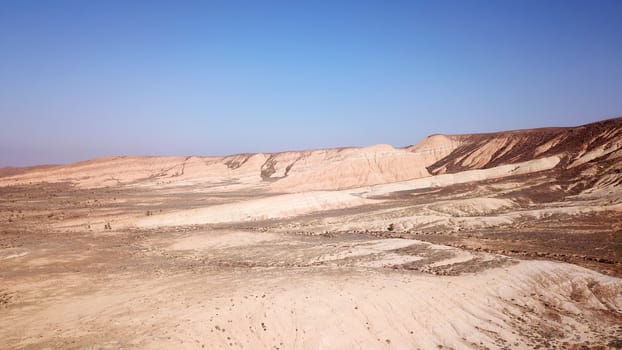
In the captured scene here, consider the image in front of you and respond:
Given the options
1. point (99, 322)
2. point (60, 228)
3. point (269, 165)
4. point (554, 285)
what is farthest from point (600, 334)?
point (269, 165)

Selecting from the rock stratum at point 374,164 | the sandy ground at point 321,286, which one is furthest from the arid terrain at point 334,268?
the rock stratum at point 374,164

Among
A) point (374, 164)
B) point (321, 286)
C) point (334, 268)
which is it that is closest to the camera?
point (321, 286)

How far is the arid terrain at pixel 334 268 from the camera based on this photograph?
11648mm

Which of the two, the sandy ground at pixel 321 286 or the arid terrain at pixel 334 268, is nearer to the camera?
the sandy ground at pixel 321 286

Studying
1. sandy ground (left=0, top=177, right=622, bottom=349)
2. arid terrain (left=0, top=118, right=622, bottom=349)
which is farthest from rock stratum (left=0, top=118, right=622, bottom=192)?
sandy ground (left=0, top=177, right=622, bottom=349)

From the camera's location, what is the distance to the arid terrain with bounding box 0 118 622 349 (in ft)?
38.2

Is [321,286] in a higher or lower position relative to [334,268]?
higher

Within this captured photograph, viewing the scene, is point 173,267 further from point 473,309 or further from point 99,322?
point 473,309

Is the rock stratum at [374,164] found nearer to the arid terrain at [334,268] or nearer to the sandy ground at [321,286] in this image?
the arid terrain at [334,268]

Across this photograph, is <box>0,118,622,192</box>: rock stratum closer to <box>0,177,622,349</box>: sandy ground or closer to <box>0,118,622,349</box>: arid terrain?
<box>0,118,622,349</box>: arid terrain

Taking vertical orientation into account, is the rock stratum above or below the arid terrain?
above

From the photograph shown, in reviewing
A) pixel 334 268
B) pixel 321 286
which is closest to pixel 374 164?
pixel 334 268

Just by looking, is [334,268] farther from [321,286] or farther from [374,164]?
[374,164]

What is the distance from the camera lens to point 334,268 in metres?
16.9
